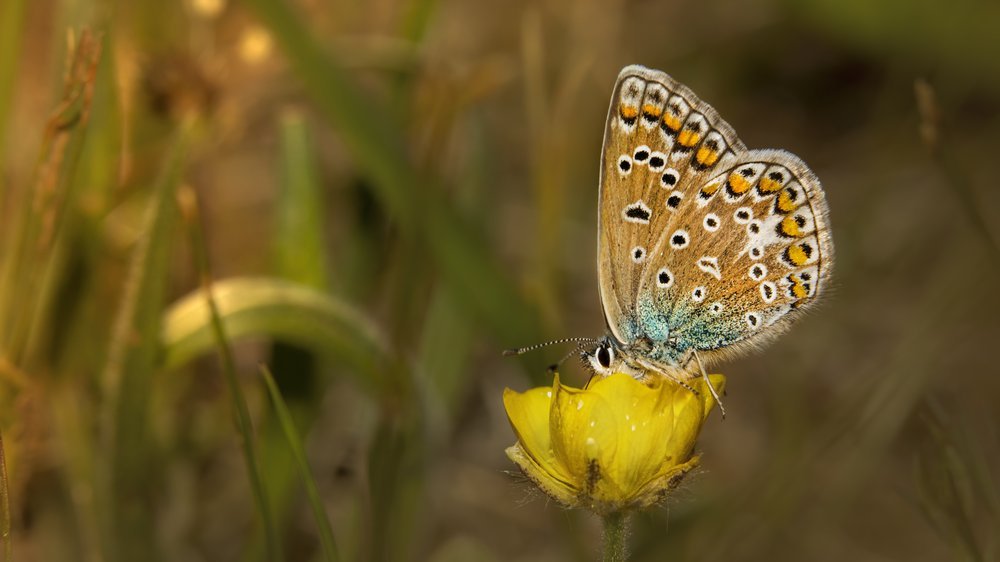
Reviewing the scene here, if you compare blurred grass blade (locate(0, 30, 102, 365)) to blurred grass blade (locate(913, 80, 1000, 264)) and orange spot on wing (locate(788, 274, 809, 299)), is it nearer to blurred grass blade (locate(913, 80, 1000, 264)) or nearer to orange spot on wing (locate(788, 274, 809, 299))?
orange spot on wing (locate(788, 274, 809, 299))

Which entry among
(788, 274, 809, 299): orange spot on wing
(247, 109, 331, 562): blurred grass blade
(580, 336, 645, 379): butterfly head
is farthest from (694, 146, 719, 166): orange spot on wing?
(247, 109, 331, 562): blurred grass blade

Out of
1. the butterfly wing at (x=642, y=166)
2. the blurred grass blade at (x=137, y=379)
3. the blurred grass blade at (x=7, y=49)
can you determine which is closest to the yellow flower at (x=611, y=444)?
the butterfly wing at (x=642, y=166)

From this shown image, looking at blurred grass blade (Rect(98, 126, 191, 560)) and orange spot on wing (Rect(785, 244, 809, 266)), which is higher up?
blurred grass blade (Rect(98, 126, 191, 560))

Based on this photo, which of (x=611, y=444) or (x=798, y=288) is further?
(x=798, y=288)

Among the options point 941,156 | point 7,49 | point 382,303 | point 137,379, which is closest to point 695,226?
point 941,156

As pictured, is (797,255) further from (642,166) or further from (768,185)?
(642,166)

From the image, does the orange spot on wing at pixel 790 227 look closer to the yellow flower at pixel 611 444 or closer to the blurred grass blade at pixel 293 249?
the yellow flower at pixel 611 444

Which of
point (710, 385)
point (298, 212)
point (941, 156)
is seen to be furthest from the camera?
point (298, 212)
